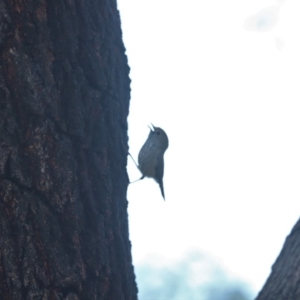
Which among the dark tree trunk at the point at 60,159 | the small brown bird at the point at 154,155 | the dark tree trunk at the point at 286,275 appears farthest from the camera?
the small brown bird at the point at 154,155

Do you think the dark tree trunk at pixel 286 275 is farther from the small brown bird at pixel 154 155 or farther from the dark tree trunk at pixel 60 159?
the small brown bird at pixel 154 155

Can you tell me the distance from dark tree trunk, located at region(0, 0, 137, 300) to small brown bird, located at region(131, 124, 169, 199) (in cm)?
415

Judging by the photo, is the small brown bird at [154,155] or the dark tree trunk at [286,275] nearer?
the dark tree trunk at [286,275]

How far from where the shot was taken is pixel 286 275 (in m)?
3.04

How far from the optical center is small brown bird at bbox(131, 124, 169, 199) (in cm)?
754

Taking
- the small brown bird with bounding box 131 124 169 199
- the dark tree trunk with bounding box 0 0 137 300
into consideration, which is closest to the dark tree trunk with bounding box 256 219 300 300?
the dark tree trunk with bounding box 0 0 137 300

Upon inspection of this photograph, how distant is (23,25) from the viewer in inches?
118

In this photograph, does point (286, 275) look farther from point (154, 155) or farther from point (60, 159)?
point (154, 155)

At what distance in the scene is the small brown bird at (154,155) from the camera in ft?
24.7

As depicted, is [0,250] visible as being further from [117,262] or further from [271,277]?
[271,277]

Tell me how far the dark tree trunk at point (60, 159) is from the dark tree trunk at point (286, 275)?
583 millimetres

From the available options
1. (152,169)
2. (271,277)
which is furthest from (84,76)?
(152,169)

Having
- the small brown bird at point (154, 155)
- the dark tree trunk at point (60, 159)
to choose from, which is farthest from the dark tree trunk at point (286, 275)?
the small brown bird at point (154, 155)

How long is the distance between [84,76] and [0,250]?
0.90 meters
